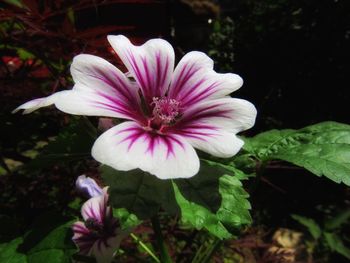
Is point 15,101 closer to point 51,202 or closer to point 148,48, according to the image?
point 51,202

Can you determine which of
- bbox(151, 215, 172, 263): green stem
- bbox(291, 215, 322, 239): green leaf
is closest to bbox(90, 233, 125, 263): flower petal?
bbox(151, 215, 172, 263): green stem

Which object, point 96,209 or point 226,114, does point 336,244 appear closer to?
point 96,209

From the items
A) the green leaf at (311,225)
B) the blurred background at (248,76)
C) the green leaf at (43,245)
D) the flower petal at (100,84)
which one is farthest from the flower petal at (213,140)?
the green leaf at (311,225)

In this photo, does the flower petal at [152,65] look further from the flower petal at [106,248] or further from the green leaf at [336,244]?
the green leaf at [336,244]

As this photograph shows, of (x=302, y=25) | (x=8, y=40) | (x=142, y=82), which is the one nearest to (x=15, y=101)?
(x=8, y=40)

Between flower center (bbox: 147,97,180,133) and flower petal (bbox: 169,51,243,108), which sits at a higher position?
flower petal (bbox: 169,51,243,108)

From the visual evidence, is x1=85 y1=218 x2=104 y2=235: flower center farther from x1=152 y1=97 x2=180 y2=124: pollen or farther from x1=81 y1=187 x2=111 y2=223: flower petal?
x1=152 y1=97 x2=180 y2=124: pollen
